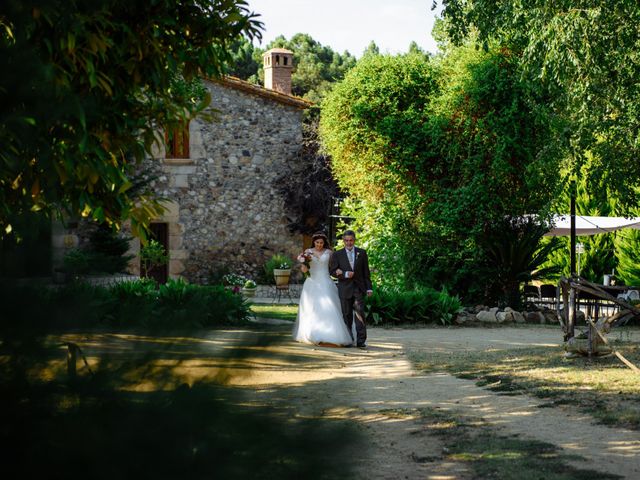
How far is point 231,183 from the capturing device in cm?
2427

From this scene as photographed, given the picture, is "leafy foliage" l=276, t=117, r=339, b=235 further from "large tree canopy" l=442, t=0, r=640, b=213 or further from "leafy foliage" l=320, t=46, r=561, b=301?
"large tree canopy" l=442, t=0, r=640, b=213

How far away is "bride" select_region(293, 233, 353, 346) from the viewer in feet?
40.4

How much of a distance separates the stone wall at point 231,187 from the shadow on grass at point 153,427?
2272cm

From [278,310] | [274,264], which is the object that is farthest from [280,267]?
[278,310]

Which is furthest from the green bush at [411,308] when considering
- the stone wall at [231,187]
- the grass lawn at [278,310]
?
the stone wall at [231,187]

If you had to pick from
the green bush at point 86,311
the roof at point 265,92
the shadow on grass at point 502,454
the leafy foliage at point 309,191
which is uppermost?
the roof at point 265,92

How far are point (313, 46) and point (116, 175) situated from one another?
173 feet

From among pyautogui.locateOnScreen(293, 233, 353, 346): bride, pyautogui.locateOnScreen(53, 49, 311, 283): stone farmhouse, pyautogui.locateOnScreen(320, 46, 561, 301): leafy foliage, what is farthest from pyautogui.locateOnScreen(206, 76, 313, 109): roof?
pyautogui.locateOnScreen(293, 233, 353, 346): bride

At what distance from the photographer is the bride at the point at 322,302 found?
12.3 metres

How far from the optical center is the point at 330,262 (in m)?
12.6

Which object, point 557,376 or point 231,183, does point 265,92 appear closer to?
point 231,183

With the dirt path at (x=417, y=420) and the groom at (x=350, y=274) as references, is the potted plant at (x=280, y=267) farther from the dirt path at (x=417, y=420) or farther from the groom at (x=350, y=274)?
the dirt path at (x=417, y=420)

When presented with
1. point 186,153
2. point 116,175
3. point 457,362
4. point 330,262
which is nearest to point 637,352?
point 457,362

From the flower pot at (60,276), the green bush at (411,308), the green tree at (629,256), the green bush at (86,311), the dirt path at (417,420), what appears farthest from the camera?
the green tree at (629,256)
